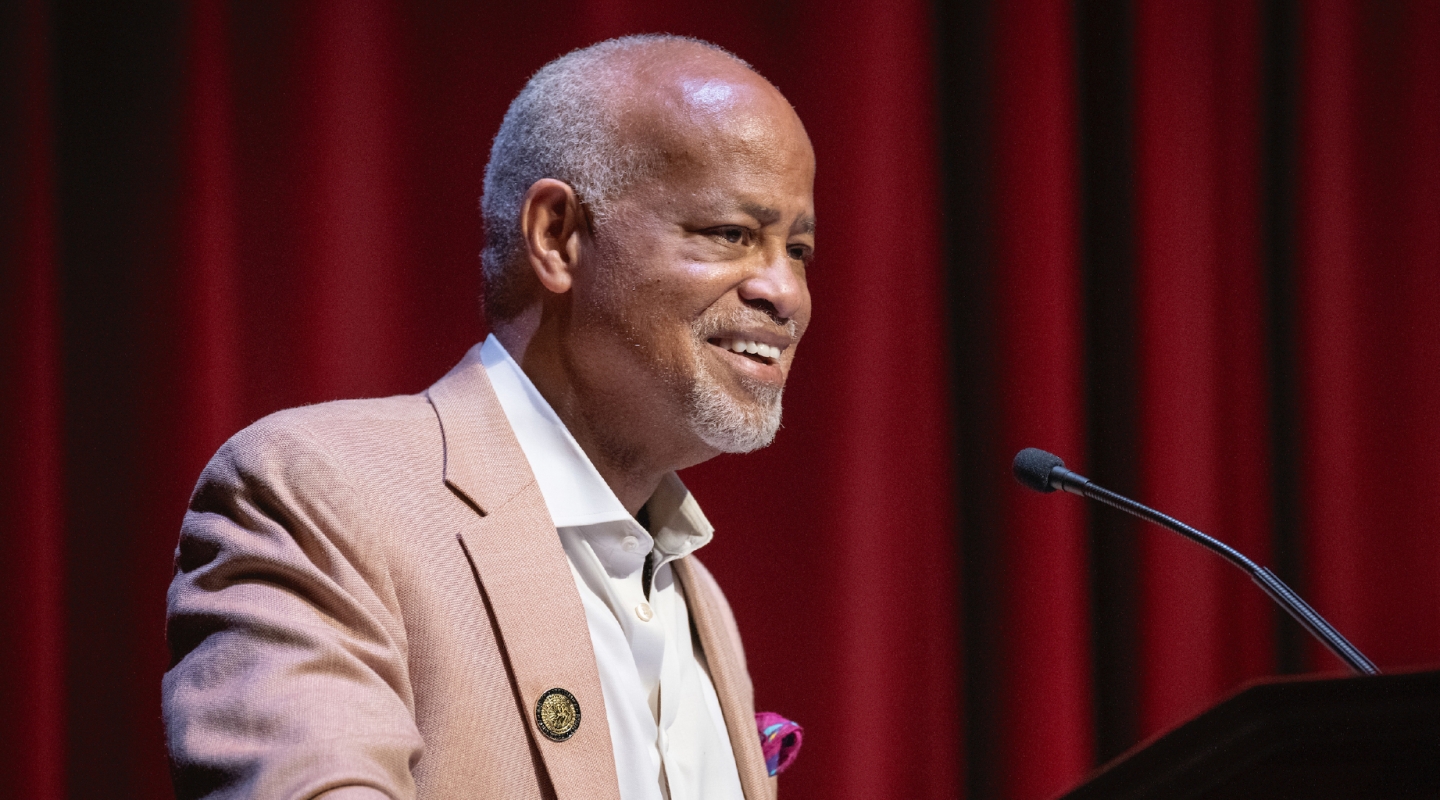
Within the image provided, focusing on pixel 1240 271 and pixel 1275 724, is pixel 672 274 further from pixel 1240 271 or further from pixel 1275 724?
pixel 1240 271

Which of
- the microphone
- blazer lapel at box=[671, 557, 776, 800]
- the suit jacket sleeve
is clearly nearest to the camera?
the suit jacket sleeve

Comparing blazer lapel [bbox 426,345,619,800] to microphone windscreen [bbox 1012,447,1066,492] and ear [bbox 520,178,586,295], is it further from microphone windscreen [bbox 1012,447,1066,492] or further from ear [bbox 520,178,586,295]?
microphone windscreen [bbox 1012,447,1066,492]

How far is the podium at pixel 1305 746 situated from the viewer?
83 centimetres

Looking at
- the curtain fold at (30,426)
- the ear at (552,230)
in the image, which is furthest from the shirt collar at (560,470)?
the curtain fold at (30,426)

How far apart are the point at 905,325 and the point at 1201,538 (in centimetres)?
87

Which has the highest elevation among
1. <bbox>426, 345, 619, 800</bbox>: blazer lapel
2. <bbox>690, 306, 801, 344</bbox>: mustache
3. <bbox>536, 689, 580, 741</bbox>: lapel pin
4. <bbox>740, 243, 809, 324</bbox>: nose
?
<bbox>740, 243, 809, 324</bbox>: nose

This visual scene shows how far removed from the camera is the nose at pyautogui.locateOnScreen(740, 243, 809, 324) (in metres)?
1.56

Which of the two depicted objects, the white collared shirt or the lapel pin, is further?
the white collared shirt

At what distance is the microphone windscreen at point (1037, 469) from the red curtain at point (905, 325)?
641 mm

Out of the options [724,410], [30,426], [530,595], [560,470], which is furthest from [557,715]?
[30,426]

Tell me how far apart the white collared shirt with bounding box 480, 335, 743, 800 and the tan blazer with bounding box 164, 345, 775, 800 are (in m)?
0.09

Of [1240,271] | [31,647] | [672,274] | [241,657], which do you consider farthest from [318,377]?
[1240,271]

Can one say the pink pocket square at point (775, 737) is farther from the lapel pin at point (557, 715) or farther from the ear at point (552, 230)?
the ear at point (552, 230)

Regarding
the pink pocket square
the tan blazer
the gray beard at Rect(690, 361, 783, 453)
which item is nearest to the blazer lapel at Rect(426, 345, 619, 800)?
the tan blazer
